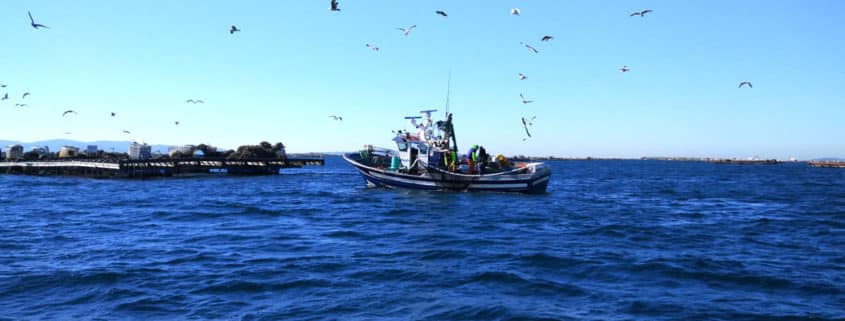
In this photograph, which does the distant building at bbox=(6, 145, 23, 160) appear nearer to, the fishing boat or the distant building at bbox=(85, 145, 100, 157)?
the distant building at bbox=(85, 145, 100, 157)

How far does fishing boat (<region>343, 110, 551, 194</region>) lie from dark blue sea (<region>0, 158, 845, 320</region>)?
465 inches

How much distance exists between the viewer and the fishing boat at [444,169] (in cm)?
4075

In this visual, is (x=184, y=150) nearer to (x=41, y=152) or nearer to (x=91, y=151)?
(x=91, y=151)

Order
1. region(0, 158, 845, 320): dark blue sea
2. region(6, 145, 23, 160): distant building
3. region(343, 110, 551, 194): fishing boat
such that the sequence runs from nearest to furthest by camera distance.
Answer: region(0, 158, 845, 320): dark blue sea → region(343, 110, 551, 194): fishing boat → region(6, 145, 23, 160): distant building

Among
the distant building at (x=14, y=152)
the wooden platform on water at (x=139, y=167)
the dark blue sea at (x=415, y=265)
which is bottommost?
the dark blue sea at (x=415, y=265)

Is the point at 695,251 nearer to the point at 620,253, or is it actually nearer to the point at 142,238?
the point at 620,253

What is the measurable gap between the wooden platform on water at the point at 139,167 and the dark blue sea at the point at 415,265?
40264 millimetres

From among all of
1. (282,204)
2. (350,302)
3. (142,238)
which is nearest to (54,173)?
(282,204)

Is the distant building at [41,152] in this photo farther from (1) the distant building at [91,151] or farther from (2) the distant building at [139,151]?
(2) the distant building at [139,151]

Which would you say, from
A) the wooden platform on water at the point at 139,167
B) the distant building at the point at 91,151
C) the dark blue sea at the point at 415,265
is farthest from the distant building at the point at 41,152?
the dark blue sea at the point at 415,265

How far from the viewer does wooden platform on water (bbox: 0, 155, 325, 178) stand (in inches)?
2598

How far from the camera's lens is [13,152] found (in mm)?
85000

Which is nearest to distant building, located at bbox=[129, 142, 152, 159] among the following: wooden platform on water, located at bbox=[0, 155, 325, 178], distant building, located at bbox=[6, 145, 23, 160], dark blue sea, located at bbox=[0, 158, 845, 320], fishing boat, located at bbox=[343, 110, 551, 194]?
wooden platform on water, located at bbox=[0, 155, 325, 178]

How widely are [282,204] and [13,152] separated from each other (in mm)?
73664
